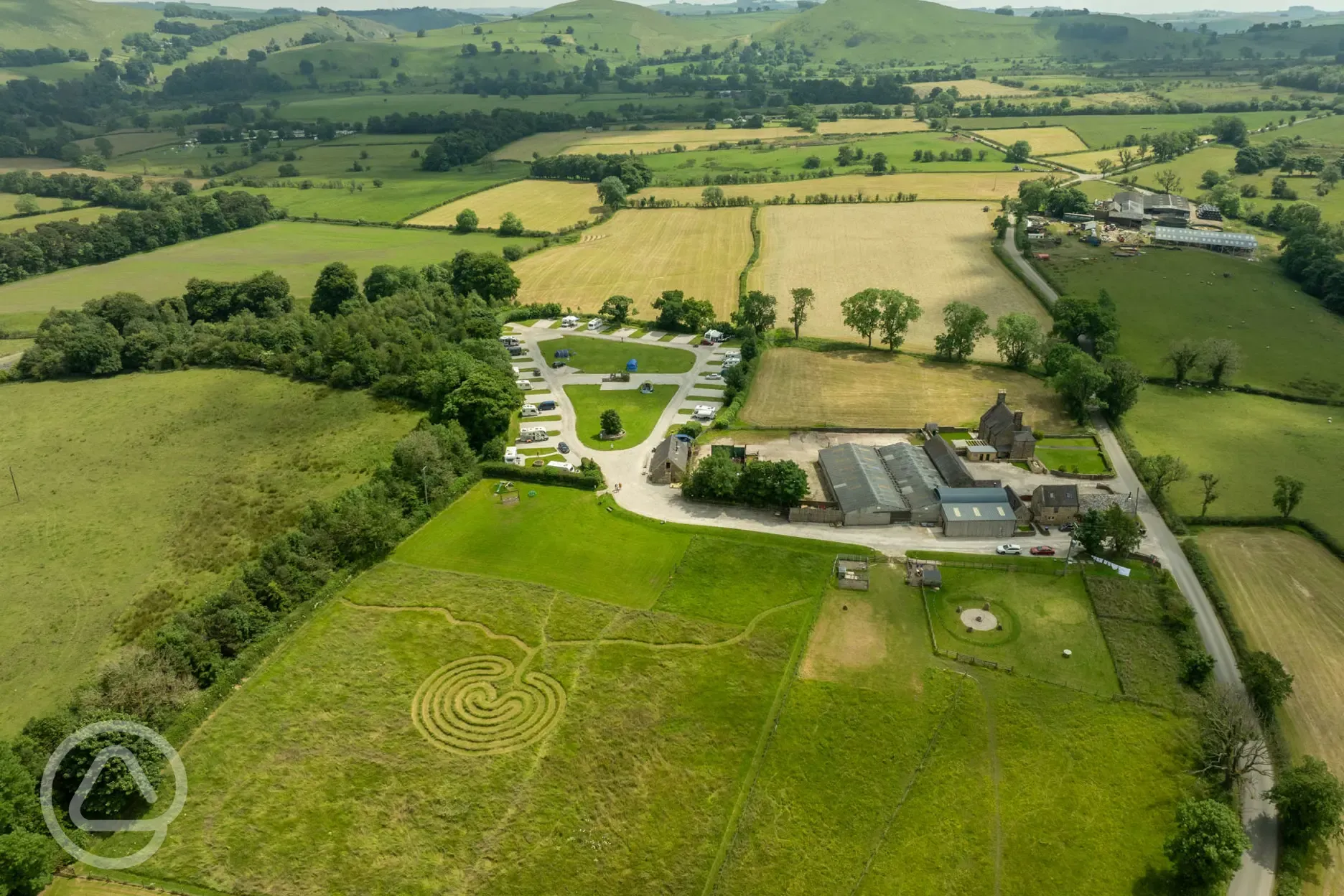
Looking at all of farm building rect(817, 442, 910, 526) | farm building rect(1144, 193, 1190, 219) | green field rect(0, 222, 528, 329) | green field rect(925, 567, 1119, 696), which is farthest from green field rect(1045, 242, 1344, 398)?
green field rect(0, 222, 528, 329)

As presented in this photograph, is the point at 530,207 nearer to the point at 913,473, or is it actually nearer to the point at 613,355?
the point at 613,355

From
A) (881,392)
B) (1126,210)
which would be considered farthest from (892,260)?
(1126,210)

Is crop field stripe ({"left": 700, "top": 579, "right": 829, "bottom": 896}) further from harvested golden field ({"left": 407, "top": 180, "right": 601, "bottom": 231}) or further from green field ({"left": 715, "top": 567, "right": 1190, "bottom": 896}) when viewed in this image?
Answer: harvested golden field ({"left": 407, "top": 180, "right": 601, "bottom": 231})

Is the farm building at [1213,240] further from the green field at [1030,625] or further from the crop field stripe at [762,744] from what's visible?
the crop field stripe at [762,744]

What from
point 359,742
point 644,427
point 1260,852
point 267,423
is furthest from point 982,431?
point 267,423

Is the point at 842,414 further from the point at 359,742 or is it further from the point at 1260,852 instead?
the point at 359,742

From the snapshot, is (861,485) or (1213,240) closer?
(861,485)
